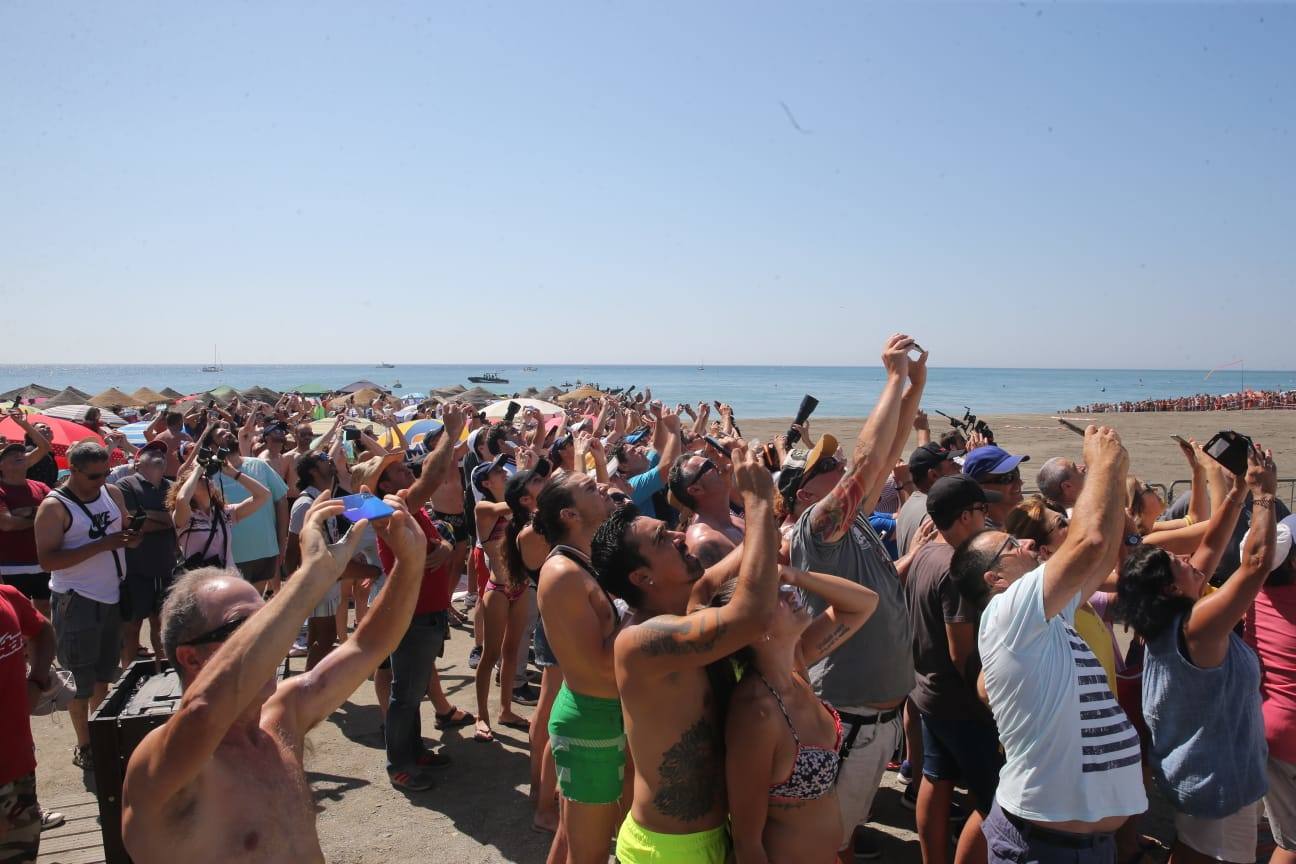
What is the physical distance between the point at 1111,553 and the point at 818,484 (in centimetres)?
172

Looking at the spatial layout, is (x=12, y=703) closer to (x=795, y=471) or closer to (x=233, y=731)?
(x=233, y=731)

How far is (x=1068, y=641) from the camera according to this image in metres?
2.80

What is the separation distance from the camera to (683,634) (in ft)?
7.57

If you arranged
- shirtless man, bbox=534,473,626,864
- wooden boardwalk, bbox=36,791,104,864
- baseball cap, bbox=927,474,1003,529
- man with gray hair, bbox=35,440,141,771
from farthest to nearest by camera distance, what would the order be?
1. man with gray hair, bbox=35,440,141,771
2. wooden boardwalk, bbox=36,791,104,864
3. baseball cap, bbox=927,474,1003,529
4. shirtless man, bbox=534,473,626,864

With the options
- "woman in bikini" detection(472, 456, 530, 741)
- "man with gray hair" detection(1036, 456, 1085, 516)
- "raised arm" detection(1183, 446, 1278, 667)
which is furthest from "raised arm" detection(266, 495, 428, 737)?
"man with gray hair" detection(1036, 456, 1085, 516)

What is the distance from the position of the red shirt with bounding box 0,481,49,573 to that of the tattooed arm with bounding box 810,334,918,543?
17.7ft

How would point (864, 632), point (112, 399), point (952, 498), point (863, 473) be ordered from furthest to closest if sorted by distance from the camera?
point (112, 399), point (952, 498), point (864, 632), point (863, 473)

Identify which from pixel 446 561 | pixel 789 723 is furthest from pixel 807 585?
pixel 446 561

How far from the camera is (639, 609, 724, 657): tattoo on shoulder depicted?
7.46ft

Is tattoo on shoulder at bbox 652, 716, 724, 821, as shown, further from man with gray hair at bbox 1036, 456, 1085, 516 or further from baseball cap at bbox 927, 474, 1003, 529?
man with gray hair at bbox 1036, 456, 1085, 516

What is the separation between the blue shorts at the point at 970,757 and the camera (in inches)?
142

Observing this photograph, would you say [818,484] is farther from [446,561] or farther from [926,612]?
[446,561]

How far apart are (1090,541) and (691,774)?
1.41m

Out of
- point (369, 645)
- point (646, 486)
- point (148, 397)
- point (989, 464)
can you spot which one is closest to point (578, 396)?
point (148, 397)
